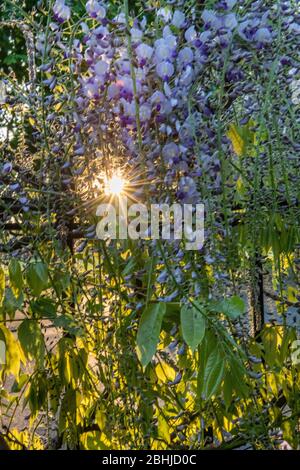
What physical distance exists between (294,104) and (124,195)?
0.41 meters

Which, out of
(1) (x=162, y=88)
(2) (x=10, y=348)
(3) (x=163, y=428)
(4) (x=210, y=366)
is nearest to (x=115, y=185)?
(1) (x=162, y=88)

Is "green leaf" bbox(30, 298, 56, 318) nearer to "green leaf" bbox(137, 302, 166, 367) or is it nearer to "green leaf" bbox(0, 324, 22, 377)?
"green leaf" bbox(0, 324, 22, 377)

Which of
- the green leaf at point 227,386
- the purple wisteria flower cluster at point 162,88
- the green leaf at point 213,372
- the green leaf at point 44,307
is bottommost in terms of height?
the green leaf at point 227,386

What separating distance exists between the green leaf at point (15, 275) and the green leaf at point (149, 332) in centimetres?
27

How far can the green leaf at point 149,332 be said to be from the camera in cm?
83

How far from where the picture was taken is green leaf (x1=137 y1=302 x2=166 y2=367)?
83cm

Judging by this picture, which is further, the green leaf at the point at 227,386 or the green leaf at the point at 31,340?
the green leaf at the point at 31,340

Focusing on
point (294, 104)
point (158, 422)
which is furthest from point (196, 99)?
point (158, 422)

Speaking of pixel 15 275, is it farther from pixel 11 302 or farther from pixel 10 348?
pixel 10 348

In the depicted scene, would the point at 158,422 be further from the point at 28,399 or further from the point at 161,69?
the point at 161,69

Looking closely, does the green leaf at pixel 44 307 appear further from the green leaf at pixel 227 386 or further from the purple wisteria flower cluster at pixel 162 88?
the green leaf at pixel 227 386

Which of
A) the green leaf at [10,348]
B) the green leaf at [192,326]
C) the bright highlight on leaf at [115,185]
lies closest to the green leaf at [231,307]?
the green leaf at [192,326]

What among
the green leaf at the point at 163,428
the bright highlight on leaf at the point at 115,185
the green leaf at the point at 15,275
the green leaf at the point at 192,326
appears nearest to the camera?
the green leaf at the point at 192,326
